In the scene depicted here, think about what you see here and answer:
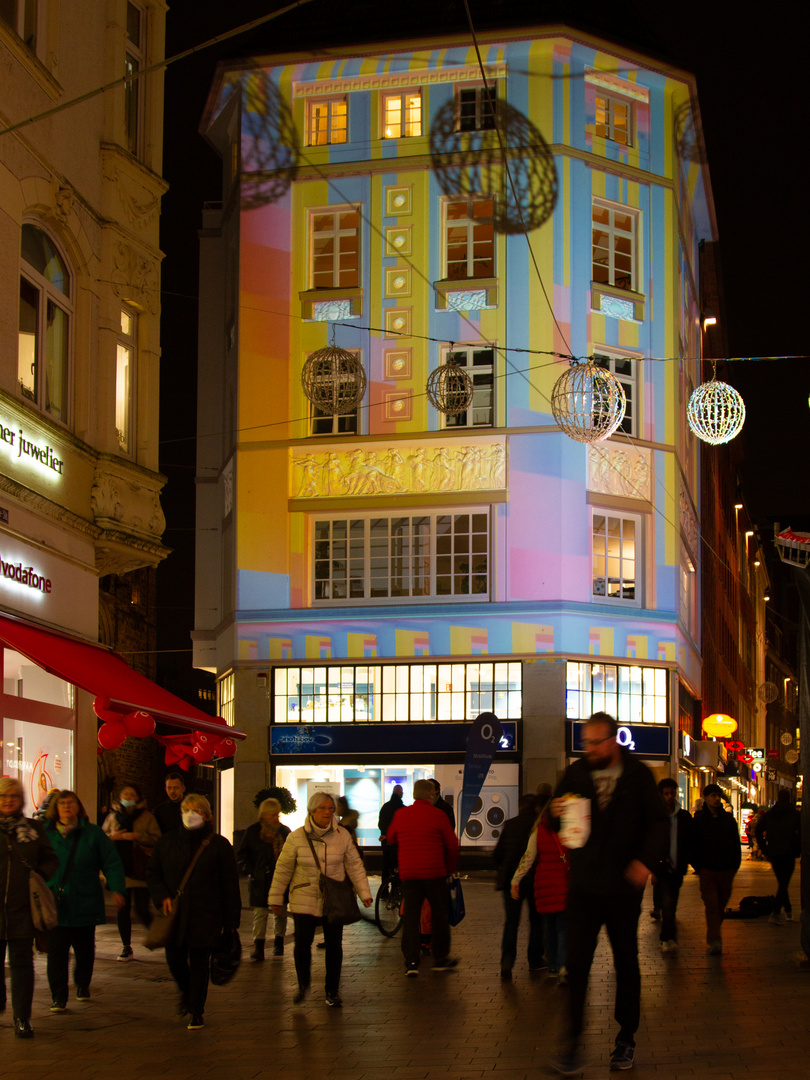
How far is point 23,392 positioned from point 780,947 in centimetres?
1029

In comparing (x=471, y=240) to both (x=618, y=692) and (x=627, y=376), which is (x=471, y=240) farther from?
(x=618, y=692)

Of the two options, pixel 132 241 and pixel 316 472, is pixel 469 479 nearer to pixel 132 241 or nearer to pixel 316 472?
pixel 316 472

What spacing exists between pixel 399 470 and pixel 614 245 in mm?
7492

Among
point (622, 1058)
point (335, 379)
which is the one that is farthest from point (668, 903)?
point (335, 379)

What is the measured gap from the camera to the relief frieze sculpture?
3469cm

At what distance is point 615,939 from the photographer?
28.1 ft

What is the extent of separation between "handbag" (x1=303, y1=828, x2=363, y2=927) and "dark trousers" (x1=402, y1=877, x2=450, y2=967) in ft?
6.48

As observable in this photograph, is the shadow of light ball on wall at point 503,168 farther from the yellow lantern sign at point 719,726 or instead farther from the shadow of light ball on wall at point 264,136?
the yellow lantern sign at point 719,726

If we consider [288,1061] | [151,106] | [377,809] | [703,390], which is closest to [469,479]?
[377,809]

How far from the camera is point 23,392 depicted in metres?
17.0

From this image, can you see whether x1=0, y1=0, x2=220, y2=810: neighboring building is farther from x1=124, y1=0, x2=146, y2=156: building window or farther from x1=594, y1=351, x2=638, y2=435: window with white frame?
x1=594, y1=351, x2=638, y2=435: window with white frame

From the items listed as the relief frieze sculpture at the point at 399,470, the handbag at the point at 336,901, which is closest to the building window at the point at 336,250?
the relief frieze sculpture at the point at 399,470

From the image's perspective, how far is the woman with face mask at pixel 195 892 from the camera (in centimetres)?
1041

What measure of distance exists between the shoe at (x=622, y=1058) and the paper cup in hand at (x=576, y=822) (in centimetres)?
120
